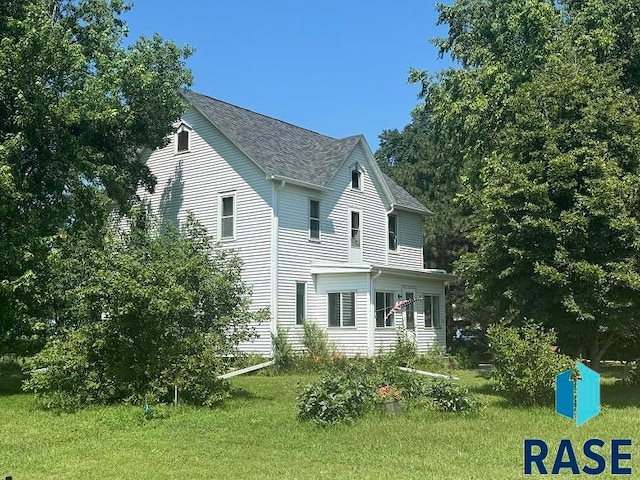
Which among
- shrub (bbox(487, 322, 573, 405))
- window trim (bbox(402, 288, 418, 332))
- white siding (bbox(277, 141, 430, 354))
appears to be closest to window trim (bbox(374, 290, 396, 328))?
white siding (bbox(277, 141, 430, 354))

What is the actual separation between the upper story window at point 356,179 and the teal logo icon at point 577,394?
1671 cm

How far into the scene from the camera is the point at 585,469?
7.65 metres

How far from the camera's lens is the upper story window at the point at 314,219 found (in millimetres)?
25828

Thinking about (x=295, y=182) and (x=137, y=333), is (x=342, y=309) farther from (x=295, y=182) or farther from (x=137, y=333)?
(x=137, y=333)

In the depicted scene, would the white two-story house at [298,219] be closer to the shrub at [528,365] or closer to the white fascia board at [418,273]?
the white fascia board at [418,273]

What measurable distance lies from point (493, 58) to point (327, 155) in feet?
26.9

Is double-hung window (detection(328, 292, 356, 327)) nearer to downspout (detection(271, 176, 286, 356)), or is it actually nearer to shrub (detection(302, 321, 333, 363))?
shrub (detection(302, 321, 333, 363))

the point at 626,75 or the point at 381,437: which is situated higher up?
the point at 626,75

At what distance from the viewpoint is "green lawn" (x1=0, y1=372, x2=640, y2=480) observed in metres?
7.85

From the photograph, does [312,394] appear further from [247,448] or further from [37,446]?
[37,446]

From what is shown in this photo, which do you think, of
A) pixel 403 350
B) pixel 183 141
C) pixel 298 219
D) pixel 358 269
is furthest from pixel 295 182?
pixel 403 350

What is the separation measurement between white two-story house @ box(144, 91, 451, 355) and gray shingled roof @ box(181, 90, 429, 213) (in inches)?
2.8

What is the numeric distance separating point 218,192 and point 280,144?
3652 millimetres

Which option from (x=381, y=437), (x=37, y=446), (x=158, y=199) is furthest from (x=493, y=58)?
(x=37, y=446)
